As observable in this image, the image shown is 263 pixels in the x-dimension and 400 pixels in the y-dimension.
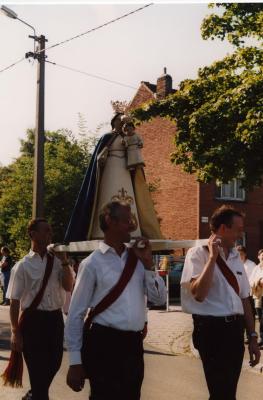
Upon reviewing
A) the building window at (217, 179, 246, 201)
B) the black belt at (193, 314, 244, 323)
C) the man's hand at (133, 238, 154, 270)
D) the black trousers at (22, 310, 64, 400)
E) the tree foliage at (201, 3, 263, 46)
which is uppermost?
the tree foliage at (201, 3, 263, 46)

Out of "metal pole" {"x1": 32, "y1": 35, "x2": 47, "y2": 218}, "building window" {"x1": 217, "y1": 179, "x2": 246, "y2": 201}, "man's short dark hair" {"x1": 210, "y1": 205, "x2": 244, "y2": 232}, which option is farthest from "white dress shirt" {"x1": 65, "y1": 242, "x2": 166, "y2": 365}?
"building window" {"x1": 217, "y1": 179, "x2": 246, "y2": 201}

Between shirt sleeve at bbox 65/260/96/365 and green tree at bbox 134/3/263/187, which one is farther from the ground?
green tree at bbox 134/3/263/187

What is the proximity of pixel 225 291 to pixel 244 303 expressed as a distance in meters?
0.24

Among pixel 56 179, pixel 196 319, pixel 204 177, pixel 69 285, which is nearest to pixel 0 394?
pixel 69 285

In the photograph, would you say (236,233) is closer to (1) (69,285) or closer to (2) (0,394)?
(1) (69,285)

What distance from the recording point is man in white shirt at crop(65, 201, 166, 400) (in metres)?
3.52

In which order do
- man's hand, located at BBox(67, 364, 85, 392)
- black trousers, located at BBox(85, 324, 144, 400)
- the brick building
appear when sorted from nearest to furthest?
man's hand, located at BBox(67, 364, 85, 392)
black trousers, located at BBox(85, 324, 144, 400)
the brick building

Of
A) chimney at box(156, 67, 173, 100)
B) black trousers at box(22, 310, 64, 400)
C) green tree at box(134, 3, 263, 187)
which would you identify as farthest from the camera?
chimney at box(156, 67, 173, 100)

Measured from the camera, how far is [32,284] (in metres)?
5.10

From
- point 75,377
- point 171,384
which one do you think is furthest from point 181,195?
point 75,377

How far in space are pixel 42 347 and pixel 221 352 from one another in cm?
157

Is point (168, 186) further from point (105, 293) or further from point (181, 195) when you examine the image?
point (105, 293)

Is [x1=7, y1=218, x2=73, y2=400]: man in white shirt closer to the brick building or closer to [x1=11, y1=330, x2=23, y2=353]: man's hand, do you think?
[x1=11, y1=330, x2=23, y2=353]: man's hand

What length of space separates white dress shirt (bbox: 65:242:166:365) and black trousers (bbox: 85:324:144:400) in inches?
2.6
